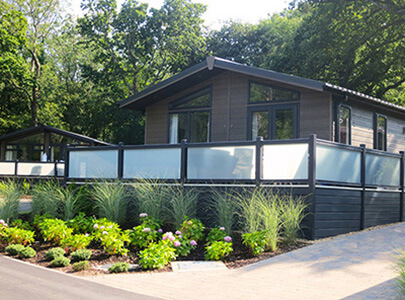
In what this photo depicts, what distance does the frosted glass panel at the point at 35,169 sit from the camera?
23969 millimetres

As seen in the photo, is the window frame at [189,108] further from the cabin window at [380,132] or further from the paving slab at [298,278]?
the paving slab at [298,278]

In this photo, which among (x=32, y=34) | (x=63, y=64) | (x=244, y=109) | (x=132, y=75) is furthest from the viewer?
(x=63, y=64)

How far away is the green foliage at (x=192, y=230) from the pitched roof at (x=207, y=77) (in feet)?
17.6

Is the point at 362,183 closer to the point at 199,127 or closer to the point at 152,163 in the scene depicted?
the point at 152,163

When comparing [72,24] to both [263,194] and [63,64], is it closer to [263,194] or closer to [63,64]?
[63,64]

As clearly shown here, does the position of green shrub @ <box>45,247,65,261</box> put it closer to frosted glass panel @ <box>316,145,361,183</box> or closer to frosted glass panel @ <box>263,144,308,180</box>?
frosted glass panel @ <box>263,144,308,180</box>

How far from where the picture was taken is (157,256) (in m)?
8.31

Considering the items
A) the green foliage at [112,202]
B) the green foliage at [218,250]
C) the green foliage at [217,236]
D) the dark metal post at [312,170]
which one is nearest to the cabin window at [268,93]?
the dark metal post at [312,170]

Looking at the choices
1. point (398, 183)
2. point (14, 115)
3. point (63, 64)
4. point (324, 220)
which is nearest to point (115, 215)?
point (324, 220)

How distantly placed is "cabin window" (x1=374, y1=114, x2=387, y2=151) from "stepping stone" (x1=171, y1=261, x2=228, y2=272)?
974cm

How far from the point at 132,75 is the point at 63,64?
41.8 ft

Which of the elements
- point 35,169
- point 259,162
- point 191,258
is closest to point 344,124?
point 259,162

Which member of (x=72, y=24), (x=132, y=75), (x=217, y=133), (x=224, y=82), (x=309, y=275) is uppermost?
(x=72, y=24)

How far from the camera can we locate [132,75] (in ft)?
115
